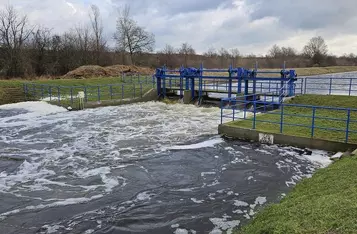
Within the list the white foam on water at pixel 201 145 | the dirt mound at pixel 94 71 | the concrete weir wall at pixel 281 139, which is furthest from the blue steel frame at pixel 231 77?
the dirt mound at pixel 94 71

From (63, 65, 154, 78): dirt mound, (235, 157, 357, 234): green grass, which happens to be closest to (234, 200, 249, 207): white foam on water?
(235, 157, 357, 234): green grass

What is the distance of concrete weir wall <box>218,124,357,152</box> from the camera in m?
10.2

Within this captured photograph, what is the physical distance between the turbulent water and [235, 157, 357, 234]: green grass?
856mm

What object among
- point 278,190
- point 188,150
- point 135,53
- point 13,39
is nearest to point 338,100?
point 188,150

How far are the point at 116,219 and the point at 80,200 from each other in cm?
136

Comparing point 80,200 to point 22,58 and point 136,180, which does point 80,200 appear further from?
point 22,58

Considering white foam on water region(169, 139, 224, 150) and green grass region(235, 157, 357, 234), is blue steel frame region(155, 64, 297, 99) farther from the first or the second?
green grass region(235, 157, 357, 234)

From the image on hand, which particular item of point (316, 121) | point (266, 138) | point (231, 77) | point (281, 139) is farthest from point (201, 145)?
point (231, 77)

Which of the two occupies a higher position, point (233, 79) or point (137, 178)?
point (233, 79)

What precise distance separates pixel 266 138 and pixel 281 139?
53cm

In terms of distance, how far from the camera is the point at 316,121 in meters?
13.0

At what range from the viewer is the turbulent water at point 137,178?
6.43m

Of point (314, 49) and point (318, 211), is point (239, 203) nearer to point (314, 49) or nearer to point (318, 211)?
point (318, 211)

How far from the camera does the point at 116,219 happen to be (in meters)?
6.46
